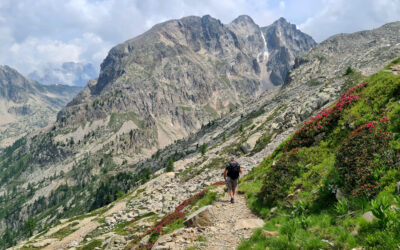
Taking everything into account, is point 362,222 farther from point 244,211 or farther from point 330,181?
point 244,211

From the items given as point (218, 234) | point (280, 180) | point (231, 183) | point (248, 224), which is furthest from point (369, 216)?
point (231, 183)

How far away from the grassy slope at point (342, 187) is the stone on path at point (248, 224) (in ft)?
2.43

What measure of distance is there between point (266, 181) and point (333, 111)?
8.92m

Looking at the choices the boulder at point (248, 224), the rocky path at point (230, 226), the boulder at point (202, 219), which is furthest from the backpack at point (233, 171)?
the boulder at point (248, 224)

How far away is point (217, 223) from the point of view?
14.0m

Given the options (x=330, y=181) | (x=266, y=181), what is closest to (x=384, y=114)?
(x=330, y=181)

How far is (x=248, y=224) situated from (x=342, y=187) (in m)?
5.45

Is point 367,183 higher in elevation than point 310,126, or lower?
lower

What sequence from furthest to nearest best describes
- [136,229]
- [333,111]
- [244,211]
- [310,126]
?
[136,229], [310,126], [333,111], [244,211]

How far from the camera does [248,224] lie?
42.5ft

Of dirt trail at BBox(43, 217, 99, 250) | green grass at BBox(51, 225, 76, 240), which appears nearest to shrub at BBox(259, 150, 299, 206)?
dirt trail at BBox(43, 217, 99, 250)

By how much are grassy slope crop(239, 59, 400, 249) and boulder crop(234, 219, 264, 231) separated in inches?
29.2

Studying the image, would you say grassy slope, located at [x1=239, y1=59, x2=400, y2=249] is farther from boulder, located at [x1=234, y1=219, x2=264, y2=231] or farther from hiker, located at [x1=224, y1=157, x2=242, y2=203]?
hiker, located at [x1=224, y1=157, x2=242, y2=203]

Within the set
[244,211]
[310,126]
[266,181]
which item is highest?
[310,126]
